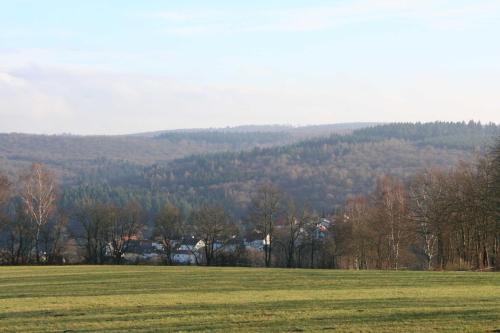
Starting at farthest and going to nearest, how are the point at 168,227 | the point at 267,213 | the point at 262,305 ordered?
the point at 168,227 < the point at 267,213 < the point at 262,305

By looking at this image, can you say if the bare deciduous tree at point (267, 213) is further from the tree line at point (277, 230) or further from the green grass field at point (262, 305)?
the green grass field at point (262, 305)

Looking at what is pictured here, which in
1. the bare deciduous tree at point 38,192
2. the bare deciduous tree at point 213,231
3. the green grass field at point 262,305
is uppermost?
the bare deciduous tree at point 38,192

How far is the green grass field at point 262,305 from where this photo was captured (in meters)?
17.2

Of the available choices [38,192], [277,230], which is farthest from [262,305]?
[277,230]

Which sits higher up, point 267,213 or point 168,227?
point 267,213

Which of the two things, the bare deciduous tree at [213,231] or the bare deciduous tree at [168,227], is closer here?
the bare deciduous tree at [213,231]

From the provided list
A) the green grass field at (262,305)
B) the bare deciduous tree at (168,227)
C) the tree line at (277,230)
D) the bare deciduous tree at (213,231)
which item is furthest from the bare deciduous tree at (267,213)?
the green grass field at (262,305)

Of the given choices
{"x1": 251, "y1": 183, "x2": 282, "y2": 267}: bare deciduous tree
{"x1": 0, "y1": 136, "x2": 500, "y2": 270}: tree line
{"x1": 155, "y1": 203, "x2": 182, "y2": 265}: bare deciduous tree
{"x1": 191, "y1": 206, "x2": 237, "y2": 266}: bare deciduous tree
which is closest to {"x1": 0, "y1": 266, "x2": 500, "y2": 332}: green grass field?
{"x1": 0, "y1": 136, "x2": 500, "y2": 270}: tree line

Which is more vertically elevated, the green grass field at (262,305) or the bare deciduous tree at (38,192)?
the bare deciduous tree at (38,192)

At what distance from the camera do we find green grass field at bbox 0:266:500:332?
1723 cm

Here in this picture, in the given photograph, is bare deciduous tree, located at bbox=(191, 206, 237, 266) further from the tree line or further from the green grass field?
the green grass field

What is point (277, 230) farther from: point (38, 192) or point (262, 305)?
point (262, 305)

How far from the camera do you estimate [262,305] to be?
21.5 metres

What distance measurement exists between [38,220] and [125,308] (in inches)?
1844
